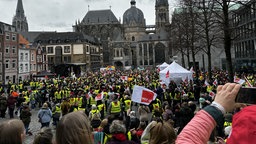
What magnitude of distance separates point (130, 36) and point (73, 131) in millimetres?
123811

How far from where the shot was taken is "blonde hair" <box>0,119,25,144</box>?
8.04 feet

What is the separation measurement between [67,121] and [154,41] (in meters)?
105

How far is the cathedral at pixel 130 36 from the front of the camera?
106 metres

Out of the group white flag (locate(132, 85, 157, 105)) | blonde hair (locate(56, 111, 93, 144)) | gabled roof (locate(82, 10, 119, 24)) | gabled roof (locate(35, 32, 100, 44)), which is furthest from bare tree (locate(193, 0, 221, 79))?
gabled roof (locate(82, 10, 119, 24))

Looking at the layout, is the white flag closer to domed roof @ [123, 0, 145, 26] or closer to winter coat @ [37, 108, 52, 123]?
winter coat @ [37, 108, 52, 123]

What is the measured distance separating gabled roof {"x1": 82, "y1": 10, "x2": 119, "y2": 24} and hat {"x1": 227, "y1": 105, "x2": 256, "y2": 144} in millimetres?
119027

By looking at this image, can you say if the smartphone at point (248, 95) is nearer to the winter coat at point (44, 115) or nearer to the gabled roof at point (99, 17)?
the winter coat at point (44, 115)

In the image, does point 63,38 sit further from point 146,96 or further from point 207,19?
point 146,96

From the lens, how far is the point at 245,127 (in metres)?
1.42

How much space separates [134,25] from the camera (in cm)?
12338

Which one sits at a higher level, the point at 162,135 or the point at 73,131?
the point at 73,131

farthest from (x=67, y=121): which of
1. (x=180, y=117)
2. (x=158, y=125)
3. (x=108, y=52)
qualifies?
(x=108, y=52)

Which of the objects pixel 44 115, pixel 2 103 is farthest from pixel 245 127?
pixel 2 103

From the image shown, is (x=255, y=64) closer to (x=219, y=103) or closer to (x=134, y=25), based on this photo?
(x=219, y=103)
